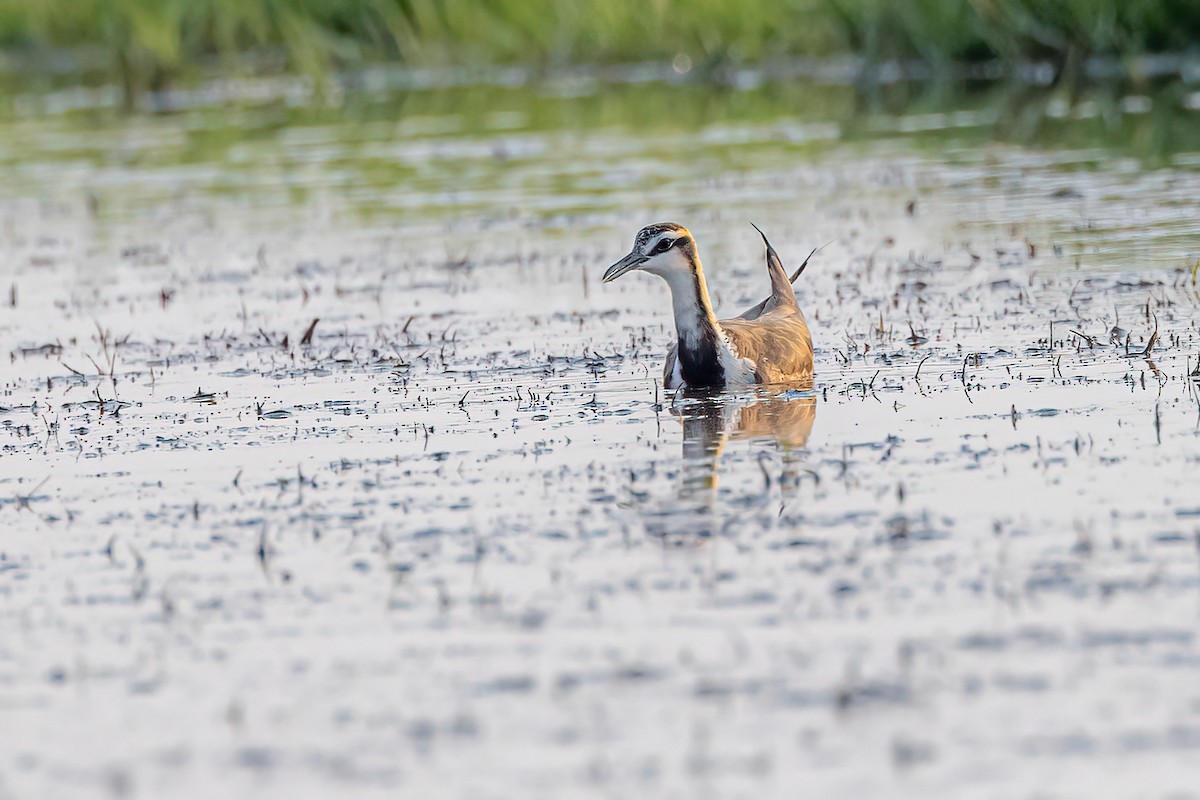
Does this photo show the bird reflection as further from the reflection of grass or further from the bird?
the reflection of grass

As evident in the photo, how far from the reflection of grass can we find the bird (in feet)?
54.4

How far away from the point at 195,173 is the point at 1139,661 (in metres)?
18.2

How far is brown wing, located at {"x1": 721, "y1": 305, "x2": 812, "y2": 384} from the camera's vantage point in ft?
35.2

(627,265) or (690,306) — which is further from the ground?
(627,265)

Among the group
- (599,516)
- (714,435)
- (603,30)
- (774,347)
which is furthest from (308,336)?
(603,30)

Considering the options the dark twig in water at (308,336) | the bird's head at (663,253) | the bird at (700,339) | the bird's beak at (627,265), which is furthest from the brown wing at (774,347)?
the dark twig in water at (308,336)

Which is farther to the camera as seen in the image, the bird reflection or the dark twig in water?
the dark twig in water

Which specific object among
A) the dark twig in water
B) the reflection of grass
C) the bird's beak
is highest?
the reflection of grass

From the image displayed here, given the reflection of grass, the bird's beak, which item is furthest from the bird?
the reflection of grass

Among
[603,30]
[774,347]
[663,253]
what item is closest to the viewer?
[663,253]

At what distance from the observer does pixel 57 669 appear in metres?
6.39

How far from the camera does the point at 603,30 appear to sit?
33.4 meters

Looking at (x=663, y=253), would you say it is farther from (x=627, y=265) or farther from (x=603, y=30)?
(x=603, y=30)

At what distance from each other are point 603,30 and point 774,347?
2320 centimetres
